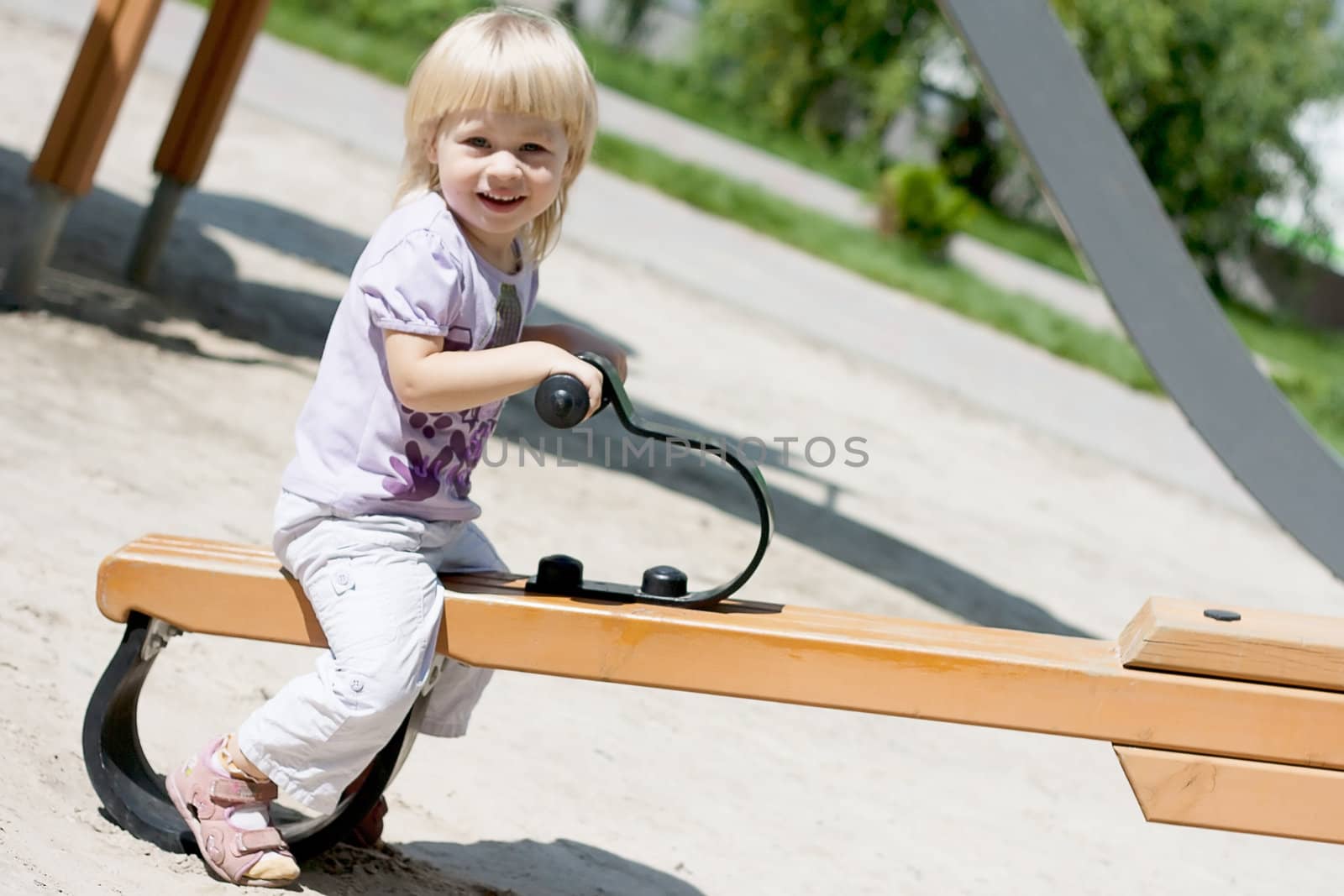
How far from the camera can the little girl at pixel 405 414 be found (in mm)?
2014

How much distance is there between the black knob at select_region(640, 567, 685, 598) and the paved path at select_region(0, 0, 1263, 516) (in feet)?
15.5

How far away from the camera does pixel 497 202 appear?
2094mm

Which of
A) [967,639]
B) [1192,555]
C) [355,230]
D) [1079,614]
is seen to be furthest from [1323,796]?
[355,230]

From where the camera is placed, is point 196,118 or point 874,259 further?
point 874,259

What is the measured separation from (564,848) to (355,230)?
16.9 ft

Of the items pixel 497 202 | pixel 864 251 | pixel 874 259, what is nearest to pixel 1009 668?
pixel 497 202

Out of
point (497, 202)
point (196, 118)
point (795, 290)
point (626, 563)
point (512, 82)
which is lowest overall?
point (626, 563)

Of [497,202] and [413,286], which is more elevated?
[497,202]

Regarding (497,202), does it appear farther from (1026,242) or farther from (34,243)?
(1026,242)

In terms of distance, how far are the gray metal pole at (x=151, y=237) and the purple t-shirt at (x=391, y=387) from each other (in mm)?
3518

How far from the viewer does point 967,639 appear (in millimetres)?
2076

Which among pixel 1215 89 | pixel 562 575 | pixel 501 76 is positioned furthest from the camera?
pixel 1215 89

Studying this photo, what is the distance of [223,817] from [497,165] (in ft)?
2.96

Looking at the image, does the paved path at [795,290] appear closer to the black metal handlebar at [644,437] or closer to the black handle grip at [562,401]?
the black metal handlebar at [644,437]
